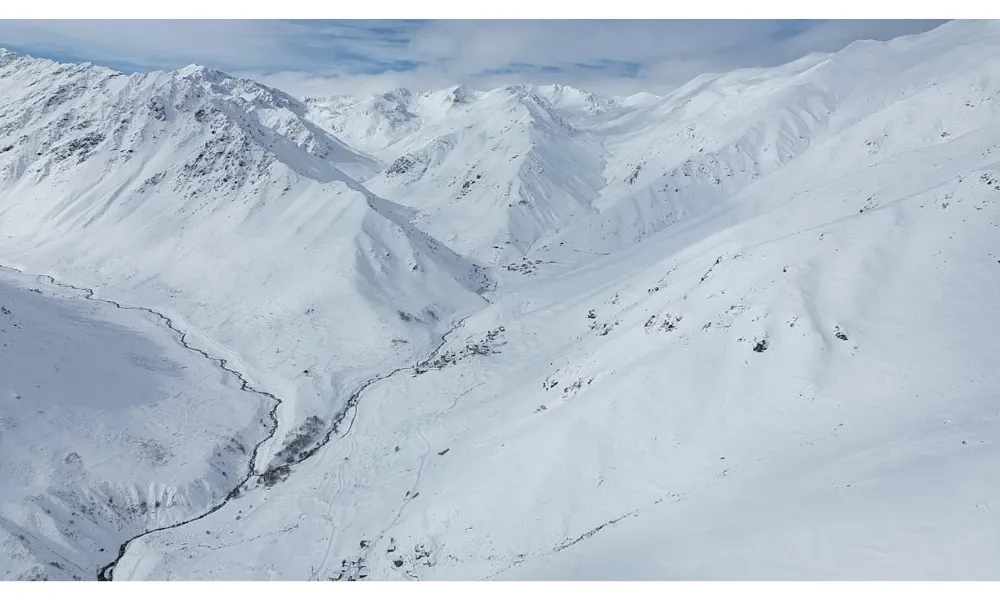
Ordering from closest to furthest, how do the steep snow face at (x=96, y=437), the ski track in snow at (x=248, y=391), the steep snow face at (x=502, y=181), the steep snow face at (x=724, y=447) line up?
the steep snow face at (x=724, y=447)
the steep snow face at (x=96, y=437)
the ski track in snow at (x=248, y=391)
the steep snow face at (x=502, y=181)

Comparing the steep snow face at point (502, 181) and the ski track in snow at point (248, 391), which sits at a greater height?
the steep snow face at point (502, 181)

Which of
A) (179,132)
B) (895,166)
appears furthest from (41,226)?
(895,166)

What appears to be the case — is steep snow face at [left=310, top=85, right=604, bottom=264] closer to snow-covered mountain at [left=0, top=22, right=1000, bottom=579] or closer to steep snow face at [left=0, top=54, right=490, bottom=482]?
snow-covered mountain at [left=0, top=22, right=1000, bottom=579]

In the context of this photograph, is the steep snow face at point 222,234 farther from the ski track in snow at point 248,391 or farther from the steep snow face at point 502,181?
the steep snow face at point 502,181

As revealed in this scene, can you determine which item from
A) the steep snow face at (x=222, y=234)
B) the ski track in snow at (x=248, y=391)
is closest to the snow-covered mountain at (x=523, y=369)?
the ski track in snow at (x=248, y=391)

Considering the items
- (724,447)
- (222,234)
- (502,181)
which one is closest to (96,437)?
(724,447)

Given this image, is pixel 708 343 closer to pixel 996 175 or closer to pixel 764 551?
pixel 764 551

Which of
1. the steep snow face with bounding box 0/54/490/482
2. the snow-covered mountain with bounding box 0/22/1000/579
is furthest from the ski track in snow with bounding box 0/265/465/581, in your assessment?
the steep snow face with bounding box 0/54/490/482
